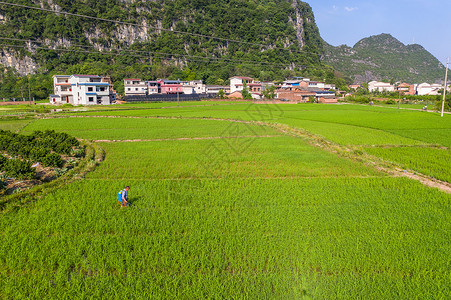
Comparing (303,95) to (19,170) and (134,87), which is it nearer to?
(134,87)

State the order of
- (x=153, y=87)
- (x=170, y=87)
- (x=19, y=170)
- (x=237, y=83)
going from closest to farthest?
(x=19, y=170) → (x=153, y=87) → (x=170, y=87) → (x=237, y=83)

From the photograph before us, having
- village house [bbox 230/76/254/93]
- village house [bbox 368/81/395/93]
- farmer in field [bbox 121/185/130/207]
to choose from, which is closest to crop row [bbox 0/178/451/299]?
farmer in field [bbox 121/185/130/207]

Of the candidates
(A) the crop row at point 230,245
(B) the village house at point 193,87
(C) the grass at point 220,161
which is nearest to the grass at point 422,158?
(C) the grass at point 220,161

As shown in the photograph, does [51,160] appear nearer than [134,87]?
Yes

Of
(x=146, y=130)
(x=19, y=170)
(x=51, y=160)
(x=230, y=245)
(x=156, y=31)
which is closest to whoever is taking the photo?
(x=230, y=245)

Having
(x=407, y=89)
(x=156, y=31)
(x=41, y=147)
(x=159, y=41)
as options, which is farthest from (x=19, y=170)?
(x=407, y=89)

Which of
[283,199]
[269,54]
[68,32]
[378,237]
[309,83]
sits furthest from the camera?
[269,54]

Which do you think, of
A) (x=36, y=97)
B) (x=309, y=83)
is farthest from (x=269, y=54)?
(x=36, y=97)

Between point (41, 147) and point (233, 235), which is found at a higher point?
point (41, 147)

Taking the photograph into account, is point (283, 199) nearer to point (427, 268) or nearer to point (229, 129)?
point (427, 268)
